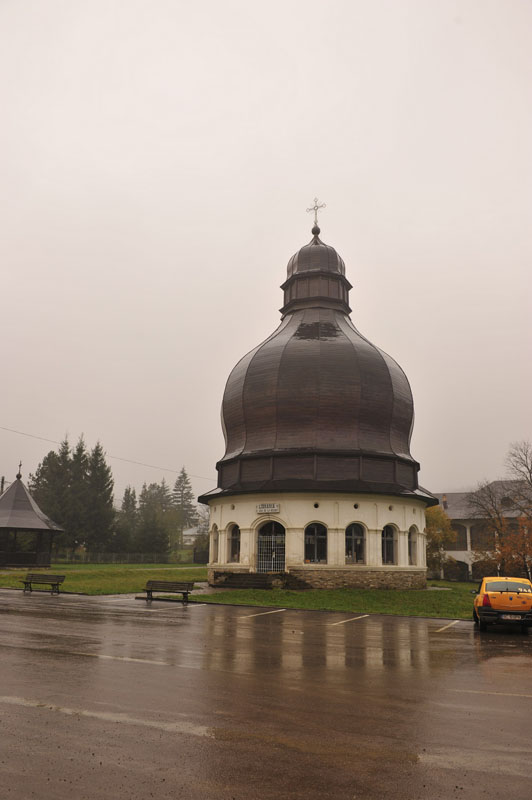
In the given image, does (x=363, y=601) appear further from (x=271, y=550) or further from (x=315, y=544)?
(x=271, y=550)

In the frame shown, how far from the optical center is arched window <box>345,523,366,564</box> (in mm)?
32500

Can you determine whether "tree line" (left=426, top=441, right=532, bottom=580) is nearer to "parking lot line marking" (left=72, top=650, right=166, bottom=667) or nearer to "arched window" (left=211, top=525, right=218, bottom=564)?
"arched window" (left=211, top=525, right=218, bottom=564)

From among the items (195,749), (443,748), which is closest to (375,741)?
(443,748)

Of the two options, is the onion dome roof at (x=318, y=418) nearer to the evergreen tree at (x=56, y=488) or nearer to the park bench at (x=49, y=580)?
the park bench at (x=49, y=580)

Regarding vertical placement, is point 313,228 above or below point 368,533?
above

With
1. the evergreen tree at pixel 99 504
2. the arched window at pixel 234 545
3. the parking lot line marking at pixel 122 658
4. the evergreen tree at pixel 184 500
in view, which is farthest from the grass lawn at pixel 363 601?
the evergreen tree at pixel 184 500

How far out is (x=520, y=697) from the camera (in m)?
8.53

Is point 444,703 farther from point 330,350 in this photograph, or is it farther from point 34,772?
point 330,350

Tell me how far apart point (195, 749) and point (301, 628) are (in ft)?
35.8

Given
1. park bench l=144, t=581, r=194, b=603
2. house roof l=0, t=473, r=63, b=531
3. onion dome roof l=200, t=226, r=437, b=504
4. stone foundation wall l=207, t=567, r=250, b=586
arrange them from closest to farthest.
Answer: park bench l=144, t=581, r=194, b=603, stone foundation wall l=207, t=567, r=250, b=586, onion dome roof l=200, t=226, r=437, b=504, house roof l=0, t=473, r=63, b=531

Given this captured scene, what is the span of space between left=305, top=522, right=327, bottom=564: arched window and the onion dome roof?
2256 millimetres

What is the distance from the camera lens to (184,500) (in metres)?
148

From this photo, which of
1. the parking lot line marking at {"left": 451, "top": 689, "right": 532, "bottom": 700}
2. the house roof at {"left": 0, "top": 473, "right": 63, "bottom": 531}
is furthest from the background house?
the parking lot line marking at {"left": 451, "top": 689, "right": 532, "bottom": 700}

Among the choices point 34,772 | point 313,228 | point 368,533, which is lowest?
point 34,772
